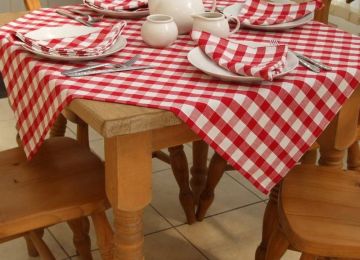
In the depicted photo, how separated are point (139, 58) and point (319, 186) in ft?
1.82

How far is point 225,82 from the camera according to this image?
4.18 feet

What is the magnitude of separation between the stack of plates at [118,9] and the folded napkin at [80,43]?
229 millimetres

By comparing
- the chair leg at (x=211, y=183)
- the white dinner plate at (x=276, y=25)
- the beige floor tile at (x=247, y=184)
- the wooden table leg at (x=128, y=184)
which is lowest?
the beige floor tile at (x=247, y=184)

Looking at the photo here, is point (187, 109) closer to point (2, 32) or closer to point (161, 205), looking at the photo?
point (2, 32)

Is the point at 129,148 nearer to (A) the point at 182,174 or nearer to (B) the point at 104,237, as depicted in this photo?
(B) the point at 104,237

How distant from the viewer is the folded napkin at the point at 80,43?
1.35m

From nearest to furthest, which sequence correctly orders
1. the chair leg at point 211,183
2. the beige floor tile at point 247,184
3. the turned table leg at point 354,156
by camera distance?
1. the turned table leg at point 354,156
2. the chair leg at point 211,183
3. the beige floor tile at point 247,184

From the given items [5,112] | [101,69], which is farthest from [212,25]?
[5,112]

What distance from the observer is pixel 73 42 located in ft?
4.67

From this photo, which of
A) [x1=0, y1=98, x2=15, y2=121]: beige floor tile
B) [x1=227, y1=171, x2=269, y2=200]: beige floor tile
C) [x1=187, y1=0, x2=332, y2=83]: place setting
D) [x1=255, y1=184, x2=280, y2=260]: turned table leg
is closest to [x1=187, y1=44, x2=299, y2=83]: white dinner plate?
[x1=187, y1=0, x2=332, y2=83]: place setting

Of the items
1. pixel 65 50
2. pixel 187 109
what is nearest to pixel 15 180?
pixel 65 50

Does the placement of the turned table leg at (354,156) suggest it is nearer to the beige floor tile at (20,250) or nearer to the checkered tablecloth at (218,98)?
the checkered tablecloth at (218,98)

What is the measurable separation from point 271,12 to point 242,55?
364mm

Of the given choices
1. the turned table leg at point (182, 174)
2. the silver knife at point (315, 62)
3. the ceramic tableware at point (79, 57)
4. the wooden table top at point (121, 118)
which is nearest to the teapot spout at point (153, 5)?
the ceramic tableware at point (79, 57)
